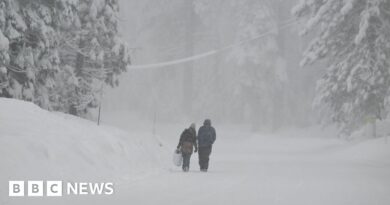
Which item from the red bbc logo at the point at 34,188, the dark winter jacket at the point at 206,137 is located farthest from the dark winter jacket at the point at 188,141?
the red bbc logo at the point at 34,188

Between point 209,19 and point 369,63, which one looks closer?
point 369,63

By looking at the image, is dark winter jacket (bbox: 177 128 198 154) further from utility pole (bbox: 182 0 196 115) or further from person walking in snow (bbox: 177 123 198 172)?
utility pole (bbox: 182 0 196 115)

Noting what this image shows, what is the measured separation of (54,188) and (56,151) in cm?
141

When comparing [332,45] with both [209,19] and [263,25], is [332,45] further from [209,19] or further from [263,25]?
[209,19]

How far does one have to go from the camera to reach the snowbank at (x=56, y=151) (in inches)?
380

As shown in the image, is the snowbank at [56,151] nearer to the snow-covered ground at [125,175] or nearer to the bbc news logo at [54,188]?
the snow-covered ground at [125,175]

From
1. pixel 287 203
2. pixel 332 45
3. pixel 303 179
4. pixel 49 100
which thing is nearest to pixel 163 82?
pixel 332 45

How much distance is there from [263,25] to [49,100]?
29704 mm

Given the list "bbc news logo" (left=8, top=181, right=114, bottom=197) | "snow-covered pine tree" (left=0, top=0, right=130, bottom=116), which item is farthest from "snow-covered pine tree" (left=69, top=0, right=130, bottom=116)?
"bbc news logo" (left=8, top=181, right=114, bottom=197)

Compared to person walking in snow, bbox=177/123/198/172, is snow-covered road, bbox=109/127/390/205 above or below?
below

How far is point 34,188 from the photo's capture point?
9195 millimetres

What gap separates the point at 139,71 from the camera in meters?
62.7

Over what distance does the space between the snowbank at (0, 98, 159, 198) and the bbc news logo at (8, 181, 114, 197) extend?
14 cm

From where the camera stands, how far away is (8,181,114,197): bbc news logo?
8.81 metres
